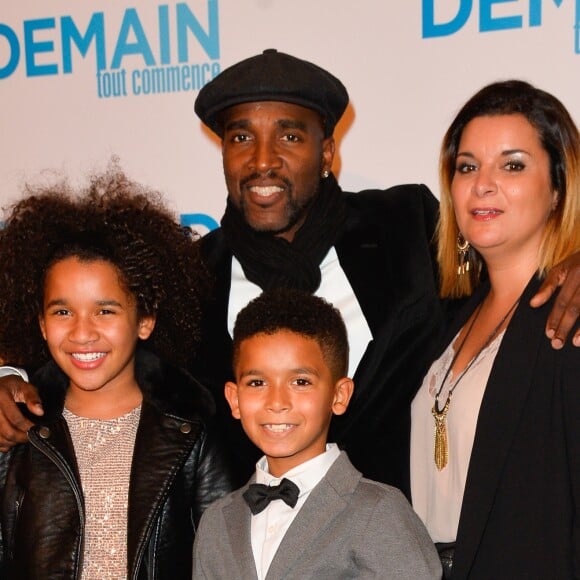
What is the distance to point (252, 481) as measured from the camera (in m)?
2.01

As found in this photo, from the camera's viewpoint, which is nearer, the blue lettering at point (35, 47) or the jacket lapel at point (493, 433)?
the jacket lapel at point (493, 433)

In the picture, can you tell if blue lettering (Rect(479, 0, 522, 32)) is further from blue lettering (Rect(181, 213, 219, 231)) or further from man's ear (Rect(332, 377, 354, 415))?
man's ear (Rect(332, 377, 354, 415))

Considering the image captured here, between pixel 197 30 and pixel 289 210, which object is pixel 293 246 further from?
pixel 197 30

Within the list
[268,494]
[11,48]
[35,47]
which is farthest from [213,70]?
[268,494]

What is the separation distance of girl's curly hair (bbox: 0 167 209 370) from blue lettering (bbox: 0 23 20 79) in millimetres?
1421

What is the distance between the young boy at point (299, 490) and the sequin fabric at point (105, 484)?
0.20 m

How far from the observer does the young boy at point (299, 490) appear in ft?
5.95

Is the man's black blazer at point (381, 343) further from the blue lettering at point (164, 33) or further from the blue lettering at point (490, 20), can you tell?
the blue lettering at point (164, 33)

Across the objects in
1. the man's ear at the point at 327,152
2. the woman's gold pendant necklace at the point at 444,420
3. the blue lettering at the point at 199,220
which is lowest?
the woman's gold pendant necklace at the point at 444,420

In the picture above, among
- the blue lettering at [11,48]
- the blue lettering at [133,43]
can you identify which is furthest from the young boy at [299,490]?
the blue lettering at [11,48]

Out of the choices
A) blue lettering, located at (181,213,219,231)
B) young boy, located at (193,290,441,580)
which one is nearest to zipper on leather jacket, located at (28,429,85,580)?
young boy, located at (193,290,441,580)

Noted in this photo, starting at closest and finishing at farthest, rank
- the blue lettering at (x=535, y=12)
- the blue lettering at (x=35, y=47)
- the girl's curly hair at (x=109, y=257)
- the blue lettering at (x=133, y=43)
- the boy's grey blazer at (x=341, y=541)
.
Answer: the boy's grey blazer at (x=341, y=541), the girl's curly hair at (x=109, y=257), the blue lettering at (x=535, y=12), the blue lettering at (x=133, y=43), the blue lettering at (x=35, y=47)

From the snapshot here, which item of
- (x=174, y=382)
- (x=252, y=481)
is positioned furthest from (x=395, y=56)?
(x=252, y=481)

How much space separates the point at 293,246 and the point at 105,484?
758 millimetres
